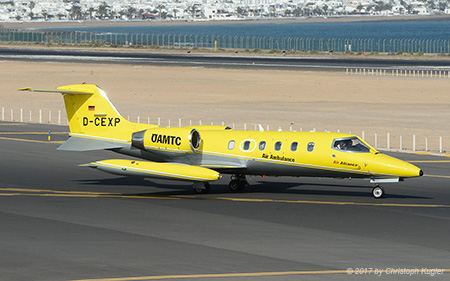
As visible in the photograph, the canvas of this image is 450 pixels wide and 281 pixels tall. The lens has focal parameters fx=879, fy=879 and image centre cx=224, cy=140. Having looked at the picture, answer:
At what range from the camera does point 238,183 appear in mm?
45250

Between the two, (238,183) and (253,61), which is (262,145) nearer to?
(238,183)

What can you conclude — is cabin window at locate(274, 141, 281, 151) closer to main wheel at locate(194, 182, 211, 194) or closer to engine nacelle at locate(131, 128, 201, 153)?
engine nacelle at locate(131, 128, 201, 153)

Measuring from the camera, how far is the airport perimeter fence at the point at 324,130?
6241cm

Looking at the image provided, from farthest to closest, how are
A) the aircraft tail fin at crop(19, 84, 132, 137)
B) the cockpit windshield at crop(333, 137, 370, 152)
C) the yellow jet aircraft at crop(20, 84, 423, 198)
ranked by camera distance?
the aircraft tail fin at crop(19, 84, 132, 137), the cockpit windshield at crop(333, 137, 370, 152), the yellow jet aircraft at crop(20, 84, 423, 198)

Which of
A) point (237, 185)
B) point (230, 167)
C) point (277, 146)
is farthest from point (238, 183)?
point (277, 146)

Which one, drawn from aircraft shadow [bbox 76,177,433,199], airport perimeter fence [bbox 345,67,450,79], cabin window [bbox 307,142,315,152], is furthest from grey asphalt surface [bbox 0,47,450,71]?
cabin window [bbox 307,142,315,152]

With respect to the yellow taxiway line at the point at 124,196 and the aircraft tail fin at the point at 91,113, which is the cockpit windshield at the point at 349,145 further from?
the aircraft tail fin at the point at 91,113

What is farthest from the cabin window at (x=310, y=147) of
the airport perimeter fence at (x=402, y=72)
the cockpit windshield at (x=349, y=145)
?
the airport perimeter fence at (x=402, y=72)

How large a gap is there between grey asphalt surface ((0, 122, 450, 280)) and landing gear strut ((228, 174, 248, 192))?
52 cm

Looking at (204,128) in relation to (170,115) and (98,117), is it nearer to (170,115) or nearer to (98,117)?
(98,117)

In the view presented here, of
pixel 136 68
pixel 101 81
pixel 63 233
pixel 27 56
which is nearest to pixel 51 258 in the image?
pixel 63 233

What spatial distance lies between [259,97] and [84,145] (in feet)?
190

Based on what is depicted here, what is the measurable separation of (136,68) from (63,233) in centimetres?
11244

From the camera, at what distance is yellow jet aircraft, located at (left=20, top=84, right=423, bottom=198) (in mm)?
41375
